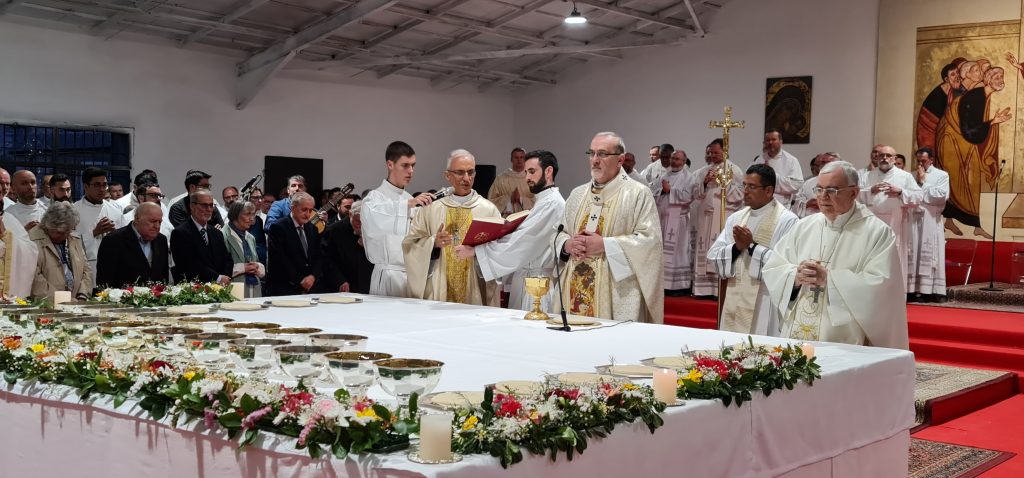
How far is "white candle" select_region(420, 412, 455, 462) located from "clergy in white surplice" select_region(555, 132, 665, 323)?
11.1 ft

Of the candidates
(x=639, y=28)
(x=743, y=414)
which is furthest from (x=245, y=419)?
(x=639, y=28)

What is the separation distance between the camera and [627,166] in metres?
12.1

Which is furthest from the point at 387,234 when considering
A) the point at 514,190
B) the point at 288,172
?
the point at 288,172

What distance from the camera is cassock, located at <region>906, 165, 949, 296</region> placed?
1124 centimetres

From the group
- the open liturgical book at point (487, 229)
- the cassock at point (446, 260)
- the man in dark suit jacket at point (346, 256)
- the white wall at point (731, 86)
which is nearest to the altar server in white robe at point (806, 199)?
the white wall at point (731, 86)

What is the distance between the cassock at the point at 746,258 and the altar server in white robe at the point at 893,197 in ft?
15.0

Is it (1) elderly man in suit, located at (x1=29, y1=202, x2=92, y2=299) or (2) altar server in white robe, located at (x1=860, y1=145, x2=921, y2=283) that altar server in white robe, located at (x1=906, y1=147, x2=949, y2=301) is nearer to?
(2) altar server in white robe, located at (x1=860, y1=145, x2=921, y2=283)

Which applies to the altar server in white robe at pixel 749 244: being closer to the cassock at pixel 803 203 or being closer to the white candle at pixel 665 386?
the white candle at pixel 665 386

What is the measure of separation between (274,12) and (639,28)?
624 centimetres

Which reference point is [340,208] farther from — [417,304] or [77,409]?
Result: [77,409]

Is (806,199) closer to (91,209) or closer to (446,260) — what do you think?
(446,260)

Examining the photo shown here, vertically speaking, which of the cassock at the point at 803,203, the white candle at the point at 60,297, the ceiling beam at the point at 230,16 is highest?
the ceiling beam at the point at 230,16

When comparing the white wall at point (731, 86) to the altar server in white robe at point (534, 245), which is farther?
the white wall at point (731, 86)

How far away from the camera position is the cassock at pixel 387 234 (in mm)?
6500
